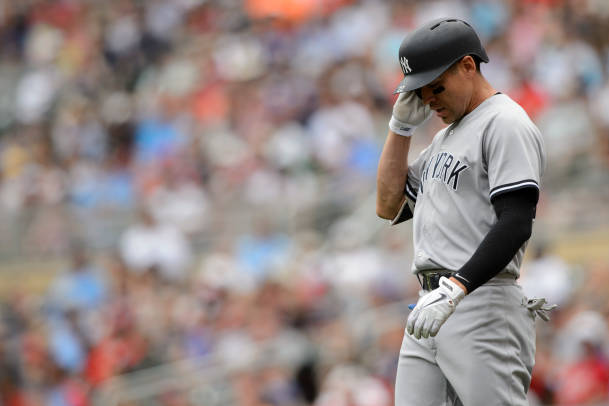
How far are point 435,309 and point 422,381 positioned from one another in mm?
436

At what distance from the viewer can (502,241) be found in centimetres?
333

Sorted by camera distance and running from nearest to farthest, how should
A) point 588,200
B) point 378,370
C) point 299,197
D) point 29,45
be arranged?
point 378,370
point 588,200
point 299,197
point 29,45

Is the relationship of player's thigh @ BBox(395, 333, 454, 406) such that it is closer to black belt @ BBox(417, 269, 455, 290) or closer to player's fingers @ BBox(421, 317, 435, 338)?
black belt @ BBox(417, 269, 455, 290)

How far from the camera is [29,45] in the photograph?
1608 cm

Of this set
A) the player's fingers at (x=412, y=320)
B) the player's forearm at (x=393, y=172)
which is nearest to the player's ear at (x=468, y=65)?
the player's forearm at (x=393, y=172)

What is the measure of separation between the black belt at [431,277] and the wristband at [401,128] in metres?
0.52

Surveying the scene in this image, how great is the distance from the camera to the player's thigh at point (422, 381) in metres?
3.60

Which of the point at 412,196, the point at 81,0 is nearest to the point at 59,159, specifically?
the point at 81,0

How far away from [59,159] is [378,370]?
6577 millimetres

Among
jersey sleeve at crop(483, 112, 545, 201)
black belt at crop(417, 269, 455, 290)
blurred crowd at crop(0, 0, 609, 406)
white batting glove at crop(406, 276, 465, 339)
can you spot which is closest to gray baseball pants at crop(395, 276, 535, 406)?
black belt at crop(417, 269, 455, 290)

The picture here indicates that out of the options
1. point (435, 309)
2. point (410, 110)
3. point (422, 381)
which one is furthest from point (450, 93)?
point (422, 381)

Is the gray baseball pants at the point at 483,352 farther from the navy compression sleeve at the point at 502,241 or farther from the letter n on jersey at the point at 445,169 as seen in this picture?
the letter n on jersey at the point at 445,169

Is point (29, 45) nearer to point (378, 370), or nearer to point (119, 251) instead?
point (119, 251)

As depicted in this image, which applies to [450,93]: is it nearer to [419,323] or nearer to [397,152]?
[397,152]
